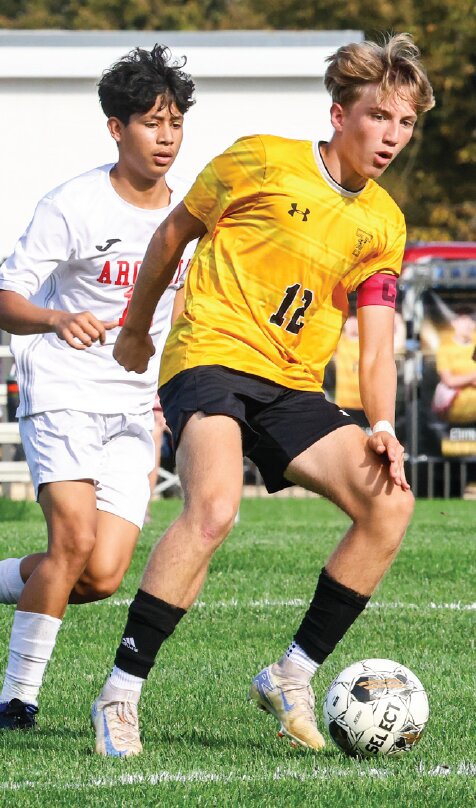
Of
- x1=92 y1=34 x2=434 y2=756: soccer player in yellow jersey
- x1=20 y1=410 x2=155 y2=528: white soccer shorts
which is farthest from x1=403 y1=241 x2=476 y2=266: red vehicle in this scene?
x1=92 y1=34 x2=434 y2=756: soccer player in yellow jersey

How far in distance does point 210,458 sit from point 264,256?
705 millimetres

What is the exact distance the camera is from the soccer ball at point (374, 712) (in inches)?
190

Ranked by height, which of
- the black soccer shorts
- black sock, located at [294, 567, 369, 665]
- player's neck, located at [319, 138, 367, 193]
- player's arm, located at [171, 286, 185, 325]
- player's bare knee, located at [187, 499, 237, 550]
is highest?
player's neck, located at [319, 138, 367, 193]

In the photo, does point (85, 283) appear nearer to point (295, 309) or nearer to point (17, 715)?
point (295, 309)

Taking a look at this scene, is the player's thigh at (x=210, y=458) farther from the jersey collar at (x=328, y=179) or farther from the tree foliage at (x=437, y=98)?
the tree foliage at (x=437, y=98)

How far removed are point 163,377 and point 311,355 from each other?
0.50 meters

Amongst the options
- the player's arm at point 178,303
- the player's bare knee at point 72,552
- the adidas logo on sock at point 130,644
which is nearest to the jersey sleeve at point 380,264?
the player's arm at point 178,303

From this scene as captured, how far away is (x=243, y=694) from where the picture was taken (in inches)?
237

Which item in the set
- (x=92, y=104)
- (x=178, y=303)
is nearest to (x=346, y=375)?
(x=92, y=104)

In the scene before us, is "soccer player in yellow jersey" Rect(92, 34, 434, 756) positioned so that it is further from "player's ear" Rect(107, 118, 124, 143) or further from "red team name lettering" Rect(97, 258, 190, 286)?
"player's ear" Rect(107, 118, 124, 143)

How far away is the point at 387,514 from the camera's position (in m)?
4.99

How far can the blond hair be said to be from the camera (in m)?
4.98

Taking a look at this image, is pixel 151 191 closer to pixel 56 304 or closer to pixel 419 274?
pixel 56 304

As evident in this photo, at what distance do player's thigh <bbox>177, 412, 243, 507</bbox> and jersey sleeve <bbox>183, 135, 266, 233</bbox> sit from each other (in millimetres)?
649
